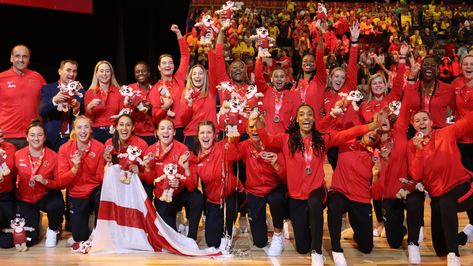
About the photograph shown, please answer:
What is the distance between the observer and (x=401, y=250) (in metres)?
5.22

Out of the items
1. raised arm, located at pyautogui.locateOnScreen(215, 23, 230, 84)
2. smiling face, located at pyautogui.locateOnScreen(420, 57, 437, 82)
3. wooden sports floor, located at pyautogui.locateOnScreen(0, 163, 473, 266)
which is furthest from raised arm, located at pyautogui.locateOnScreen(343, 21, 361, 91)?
wooden sports floor, located at pyautogui.locateOnScreen(0, 163, 473, 266)

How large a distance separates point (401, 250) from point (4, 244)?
3509 mm

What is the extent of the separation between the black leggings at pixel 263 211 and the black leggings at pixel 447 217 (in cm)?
129

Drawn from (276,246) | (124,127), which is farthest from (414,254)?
(124,127)

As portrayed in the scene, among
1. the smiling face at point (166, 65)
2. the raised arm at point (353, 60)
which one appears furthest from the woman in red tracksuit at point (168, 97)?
the raised arm at point (353, 60)

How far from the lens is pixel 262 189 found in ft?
17.5

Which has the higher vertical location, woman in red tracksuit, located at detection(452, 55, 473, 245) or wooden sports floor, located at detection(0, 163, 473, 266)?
woman in red tracksuit, located at detection(452, 55, 473, 245)

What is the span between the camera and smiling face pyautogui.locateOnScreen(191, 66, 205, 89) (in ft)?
19.0

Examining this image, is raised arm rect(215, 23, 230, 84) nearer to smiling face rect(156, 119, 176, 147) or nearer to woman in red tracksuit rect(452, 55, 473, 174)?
smiling face rect(156, 119, 176, 147)

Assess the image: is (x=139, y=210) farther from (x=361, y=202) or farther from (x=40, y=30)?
(x=40, y=30)

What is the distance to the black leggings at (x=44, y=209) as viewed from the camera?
5289 millimetres

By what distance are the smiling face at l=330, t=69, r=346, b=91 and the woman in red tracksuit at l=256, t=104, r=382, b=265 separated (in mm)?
1021

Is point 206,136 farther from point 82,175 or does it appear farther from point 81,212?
point 81,212

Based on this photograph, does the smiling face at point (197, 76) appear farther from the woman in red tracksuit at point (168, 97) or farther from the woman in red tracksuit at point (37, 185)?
A: the woman in red tracksuit at point (37, 185)
